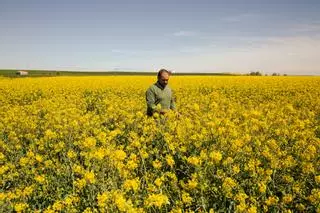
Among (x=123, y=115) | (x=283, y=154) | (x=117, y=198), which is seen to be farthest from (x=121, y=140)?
(x=117, y=198)

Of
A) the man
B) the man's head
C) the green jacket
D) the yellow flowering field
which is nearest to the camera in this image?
the yellow flowering field

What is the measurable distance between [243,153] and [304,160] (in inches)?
30.1

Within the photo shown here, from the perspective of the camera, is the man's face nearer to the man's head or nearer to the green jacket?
the man's head

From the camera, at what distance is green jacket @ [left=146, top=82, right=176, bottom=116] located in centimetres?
777

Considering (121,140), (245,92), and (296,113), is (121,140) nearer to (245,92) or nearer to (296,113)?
(296,113)

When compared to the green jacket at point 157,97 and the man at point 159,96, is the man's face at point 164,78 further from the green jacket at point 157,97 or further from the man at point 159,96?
the green jacket at point 157,97

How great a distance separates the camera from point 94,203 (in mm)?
4184

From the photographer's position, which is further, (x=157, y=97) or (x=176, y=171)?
(x=157, y=97)

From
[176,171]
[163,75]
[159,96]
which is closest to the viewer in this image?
[176,171]

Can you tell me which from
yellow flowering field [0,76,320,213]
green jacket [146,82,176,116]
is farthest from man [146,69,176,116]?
yellow flowering field [0,76,320,213]

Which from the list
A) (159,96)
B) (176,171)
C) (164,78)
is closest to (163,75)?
(164,78)

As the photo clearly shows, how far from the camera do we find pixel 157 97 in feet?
25.8

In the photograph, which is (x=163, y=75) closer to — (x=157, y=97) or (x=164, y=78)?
(x=164, y=78)

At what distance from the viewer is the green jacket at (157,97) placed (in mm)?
7773
